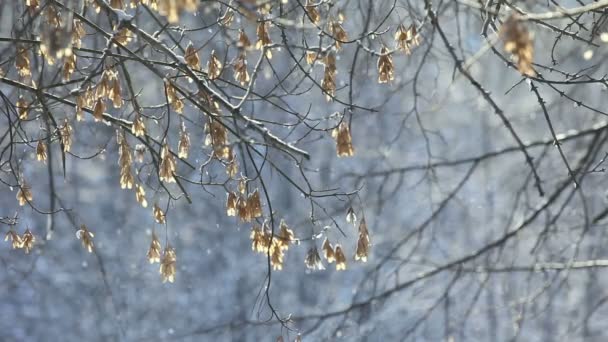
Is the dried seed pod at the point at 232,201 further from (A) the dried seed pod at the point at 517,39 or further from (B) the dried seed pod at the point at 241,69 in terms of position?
(A) the dried seed pod at the point at 517,39

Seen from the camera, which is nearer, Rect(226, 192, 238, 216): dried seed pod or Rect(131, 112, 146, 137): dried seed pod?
Rect(131, 112, 146, 137): dried seed pod

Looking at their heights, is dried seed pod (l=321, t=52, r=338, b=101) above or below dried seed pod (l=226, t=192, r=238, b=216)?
above

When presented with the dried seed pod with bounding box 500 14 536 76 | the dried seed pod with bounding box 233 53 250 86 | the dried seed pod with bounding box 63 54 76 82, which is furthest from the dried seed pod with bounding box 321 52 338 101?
the dried seed pod with bounding box 500 14 536 76

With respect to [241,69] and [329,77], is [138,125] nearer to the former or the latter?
[241,69]

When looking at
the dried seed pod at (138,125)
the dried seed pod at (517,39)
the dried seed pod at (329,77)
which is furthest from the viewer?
the dried seed pod at (329,77)

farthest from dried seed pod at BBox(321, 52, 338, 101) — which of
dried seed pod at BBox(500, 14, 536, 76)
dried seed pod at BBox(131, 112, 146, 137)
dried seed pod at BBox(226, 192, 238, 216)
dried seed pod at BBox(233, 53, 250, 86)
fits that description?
dried seed pod at BBox(500, 14, 536, 76)

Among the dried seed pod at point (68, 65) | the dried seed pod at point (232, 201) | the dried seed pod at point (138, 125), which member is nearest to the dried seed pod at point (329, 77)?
the dried seed pod at point (232, 201)

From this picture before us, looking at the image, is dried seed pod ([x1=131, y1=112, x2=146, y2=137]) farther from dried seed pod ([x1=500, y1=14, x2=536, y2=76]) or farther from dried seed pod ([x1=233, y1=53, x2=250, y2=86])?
dried seed pod ([x1=500, y1=14, x2=536, y2=76])

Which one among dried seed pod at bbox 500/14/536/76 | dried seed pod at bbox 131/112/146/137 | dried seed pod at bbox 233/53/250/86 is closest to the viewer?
dried seed pod at bbox 500/14/536/76

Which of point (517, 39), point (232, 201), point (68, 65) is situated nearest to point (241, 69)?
point (232, 201)

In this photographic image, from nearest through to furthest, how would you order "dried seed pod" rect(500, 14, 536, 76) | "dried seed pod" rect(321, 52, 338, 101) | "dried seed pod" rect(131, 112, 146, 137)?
"dried seed pod" rect(500, 14, 536, 76) < "dried seed pod" rect(131, 112, 146, 137) < "dried seed pod" rect(321, 52, 338, 101)

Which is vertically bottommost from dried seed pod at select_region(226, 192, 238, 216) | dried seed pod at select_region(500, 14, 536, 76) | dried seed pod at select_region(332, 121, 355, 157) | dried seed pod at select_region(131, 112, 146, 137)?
dried seed pod at select_region(500, 14, 536, 76)
